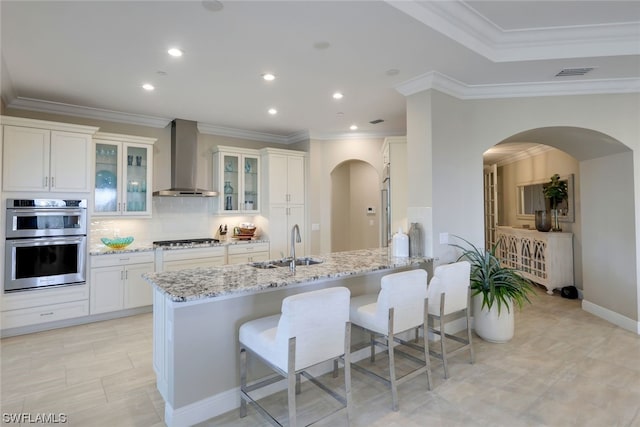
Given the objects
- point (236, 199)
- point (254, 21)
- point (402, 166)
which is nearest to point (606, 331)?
point (402, 166)

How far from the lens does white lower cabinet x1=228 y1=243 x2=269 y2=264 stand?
5.16 m

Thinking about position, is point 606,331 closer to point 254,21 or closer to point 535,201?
point 535,201

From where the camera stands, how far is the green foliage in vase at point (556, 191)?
5414mm

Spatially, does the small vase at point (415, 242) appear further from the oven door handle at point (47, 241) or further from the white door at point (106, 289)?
the oven door handle at point (47, 241)

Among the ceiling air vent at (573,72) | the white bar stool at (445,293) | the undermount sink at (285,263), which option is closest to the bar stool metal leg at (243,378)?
the undermount sink at (285,263)

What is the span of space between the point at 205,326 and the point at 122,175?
3.30m

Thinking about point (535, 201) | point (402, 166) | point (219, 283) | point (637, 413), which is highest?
point (402, 166)

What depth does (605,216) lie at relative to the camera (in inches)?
162

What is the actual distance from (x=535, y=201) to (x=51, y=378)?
7416 mm

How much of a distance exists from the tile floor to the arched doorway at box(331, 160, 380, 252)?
3907 millimetres

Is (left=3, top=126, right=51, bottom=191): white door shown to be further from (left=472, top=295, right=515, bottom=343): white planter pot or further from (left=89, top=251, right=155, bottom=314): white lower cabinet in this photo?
(left=472, top=295, right=515, bottom=343): white planter pot

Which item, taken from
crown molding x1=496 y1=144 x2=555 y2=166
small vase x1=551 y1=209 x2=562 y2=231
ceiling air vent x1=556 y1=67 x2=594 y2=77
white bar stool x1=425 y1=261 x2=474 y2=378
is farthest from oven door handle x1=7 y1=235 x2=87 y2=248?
small vase x1=551 y1=209 x2=562 y2=231

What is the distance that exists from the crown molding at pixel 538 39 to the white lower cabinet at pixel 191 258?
404cm

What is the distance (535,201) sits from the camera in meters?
6.28
